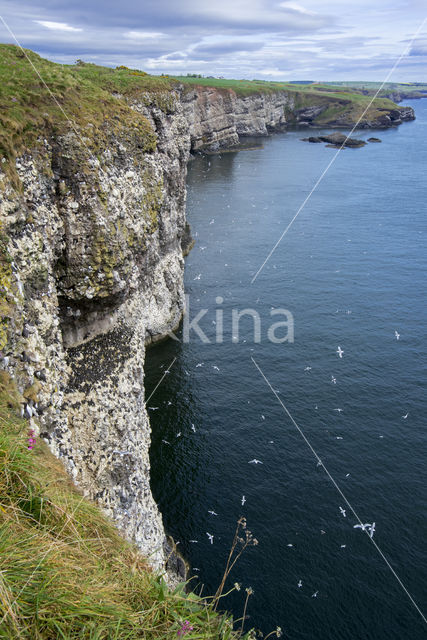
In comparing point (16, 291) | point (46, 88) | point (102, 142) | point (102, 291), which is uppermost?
point (46, 88)

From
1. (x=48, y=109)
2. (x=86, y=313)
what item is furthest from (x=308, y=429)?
(x=48, y=109)

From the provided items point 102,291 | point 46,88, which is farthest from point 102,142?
point 102,291

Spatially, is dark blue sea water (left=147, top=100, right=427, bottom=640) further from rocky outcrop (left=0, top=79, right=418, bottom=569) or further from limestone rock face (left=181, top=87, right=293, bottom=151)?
limestone rock face (left=181, top=87, right=293, bottom=151)

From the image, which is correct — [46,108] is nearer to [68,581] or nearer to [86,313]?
[86,313]

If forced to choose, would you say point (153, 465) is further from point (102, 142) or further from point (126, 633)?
point (126, 633)

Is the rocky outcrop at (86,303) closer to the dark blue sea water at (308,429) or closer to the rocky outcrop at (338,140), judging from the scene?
the dark blue sea water at (308,429)

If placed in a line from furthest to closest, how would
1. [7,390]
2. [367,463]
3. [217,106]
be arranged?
[217,106] < [367,463] < [7,390]
